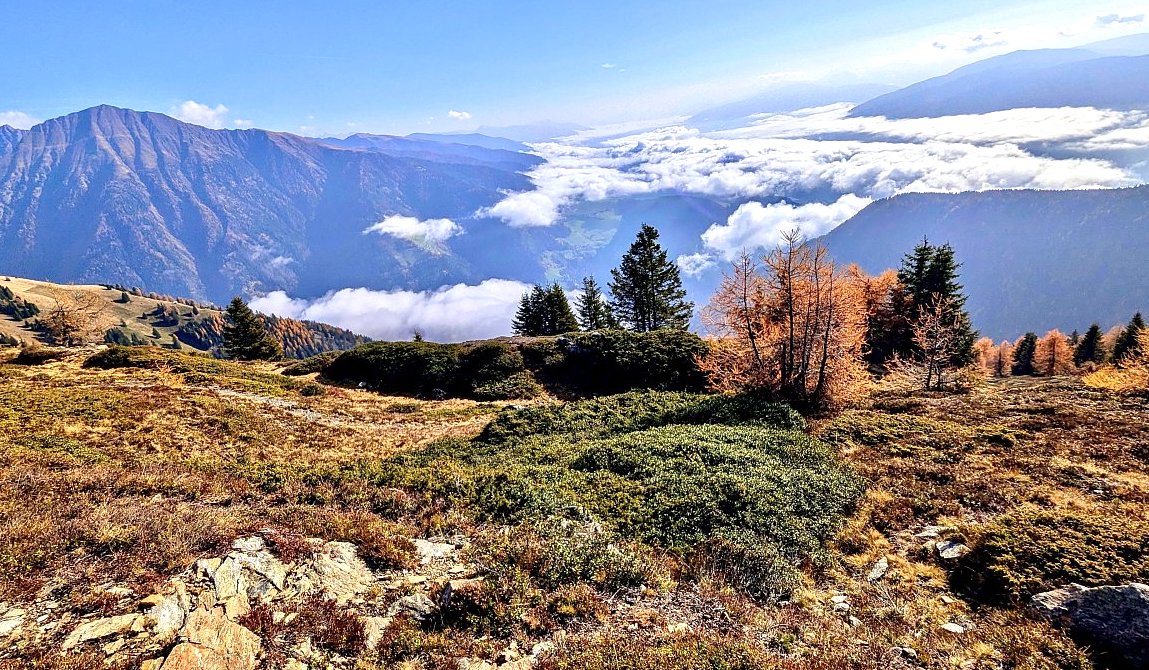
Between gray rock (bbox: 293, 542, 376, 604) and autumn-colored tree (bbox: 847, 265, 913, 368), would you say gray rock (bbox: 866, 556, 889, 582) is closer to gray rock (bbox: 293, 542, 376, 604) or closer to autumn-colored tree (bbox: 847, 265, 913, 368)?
gray rock (bbox: 293, 542, 376, 604)

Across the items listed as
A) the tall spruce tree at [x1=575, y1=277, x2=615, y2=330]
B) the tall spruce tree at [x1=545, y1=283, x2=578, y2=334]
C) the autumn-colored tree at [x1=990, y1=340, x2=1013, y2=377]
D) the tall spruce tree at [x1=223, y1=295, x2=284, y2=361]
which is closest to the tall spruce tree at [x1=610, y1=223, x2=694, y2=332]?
the tall spruce tree at [x1=545, y1=283, x2=578, y2=334]

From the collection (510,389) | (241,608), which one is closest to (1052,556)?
(241,608)

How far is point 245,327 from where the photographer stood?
2687 inches

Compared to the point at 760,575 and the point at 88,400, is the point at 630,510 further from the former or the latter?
the point at 88,400

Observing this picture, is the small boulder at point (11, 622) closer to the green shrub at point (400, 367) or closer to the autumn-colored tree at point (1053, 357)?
the green shrub at point (400, 367)

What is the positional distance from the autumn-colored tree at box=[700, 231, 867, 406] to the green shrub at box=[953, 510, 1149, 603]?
1154 cm

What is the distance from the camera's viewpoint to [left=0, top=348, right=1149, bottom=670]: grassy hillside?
6590 mm

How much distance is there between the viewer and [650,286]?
62.0 metres

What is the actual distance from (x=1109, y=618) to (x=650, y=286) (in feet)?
184

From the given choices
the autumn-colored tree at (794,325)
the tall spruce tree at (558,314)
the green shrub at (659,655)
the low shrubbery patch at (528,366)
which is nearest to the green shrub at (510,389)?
the low shrubbery patch at (528,366)

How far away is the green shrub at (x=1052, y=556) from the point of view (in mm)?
8258

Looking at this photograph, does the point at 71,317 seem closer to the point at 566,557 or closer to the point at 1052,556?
the point at 566,557

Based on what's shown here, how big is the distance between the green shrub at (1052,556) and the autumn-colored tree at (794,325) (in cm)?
1154

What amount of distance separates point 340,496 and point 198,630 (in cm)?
524
